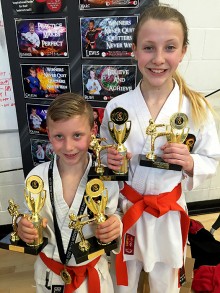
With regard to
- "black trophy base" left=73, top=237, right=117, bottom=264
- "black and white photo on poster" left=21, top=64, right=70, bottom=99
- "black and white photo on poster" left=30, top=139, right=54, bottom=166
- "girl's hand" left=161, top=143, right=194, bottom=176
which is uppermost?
"black and white photo on poster" left=21, top=64, right=70, bottom=99

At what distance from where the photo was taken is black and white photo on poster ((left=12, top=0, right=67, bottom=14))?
4.86 feet

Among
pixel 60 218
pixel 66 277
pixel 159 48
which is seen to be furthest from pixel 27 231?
pixel 159 48

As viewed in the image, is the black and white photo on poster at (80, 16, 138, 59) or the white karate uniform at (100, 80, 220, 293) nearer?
the white karate uniform at (100, 80, 220, 293)

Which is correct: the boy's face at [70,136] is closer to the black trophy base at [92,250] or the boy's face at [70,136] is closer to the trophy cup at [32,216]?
the trophy cup at [32,216]

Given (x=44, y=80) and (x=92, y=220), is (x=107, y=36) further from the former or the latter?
(x=92, y=220)

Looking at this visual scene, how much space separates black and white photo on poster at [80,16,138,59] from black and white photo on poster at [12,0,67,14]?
14cm

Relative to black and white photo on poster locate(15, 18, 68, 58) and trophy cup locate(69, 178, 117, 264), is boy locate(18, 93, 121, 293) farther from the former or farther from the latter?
black and white photo on poster locate(15, 18, 68, 58)

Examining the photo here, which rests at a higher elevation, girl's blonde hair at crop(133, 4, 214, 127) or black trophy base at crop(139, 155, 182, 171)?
girl's blonde hair at crop(133, 4, 214, 127)

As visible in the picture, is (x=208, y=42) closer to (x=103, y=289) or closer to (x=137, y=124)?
(x=137, y=124)

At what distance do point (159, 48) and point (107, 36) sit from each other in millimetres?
605

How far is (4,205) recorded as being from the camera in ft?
7.09

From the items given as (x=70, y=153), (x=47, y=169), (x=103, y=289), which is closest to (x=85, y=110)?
(x=70, y=153)

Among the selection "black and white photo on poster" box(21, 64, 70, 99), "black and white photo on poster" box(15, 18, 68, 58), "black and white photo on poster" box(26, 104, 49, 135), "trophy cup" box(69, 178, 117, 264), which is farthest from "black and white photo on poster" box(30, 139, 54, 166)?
"trophy cup" box(69, 178, 117, 264)

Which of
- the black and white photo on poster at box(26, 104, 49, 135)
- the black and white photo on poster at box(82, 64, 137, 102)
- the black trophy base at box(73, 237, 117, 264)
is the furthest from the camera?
the black and white photo on poster at box(26, 104, 49, 135)
